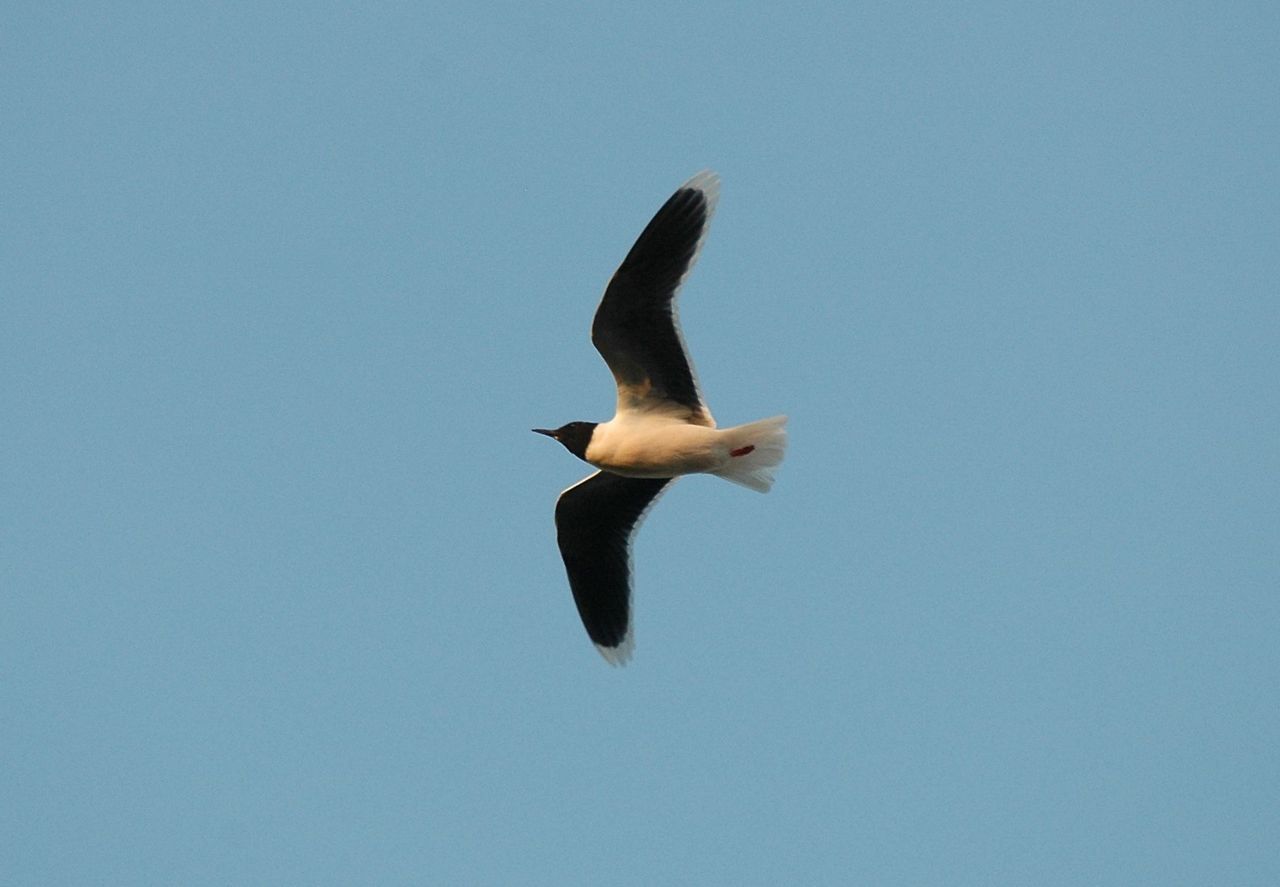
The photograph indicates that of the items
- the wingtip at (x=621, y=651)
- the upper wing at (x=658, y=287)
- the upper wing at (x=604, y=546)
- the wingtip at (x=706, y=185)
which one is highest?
the wingtip at (x=706, y=185)

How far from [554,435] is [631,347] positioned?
0.99m

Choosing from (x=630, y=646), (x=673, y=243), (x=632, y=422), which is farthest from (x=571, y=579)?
(x=673, y=243)

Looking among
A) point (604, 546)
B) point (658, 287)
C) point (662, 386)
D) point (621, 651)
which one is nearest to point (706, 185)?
point (658, 287)

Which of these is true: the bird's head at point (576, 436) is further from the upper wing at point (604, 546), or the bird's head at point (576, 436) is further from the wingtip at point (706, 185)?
the wingtip at point (706, 185)

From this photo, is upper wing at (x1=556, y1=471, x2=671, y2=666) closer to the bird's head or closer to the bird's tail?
the bird's head

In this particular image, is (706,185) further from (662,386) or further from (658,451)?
(658,451)

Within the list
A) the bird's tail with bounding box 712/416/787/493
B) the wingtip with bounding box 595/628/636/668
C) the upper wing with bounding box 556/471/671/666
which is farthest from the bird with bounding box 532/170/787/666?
the wingtip with bounding box 595/628/636/668

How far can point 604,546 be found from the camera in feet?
37.6

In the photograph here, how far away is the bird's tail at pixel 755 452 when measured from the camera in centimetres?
989

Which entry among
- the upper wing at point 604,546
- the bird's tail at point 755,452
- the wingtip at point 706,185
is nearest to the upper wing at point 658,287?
the wingtip at point 706,185

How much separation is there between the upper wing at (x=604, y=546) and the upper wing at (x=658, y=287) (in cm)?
119

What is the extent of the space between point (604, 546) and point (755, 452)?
1.86 metres

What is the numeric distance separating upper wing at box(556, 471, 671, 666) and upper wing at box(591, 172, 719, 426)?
1192mm

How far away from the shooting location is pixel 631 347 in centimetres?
1026
